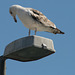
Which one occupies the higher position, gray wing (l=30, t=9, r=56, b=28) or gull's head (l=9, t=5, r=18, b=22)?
gull's head (l=9, t=5, r=18, b=22)

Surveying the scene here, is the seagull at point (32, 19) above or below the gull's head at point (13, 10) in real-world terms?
below

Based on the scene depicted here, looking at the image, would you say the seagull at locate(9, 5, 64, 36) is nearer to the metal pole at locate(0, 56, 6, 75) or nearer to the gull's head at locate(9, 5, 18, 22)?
the gull's head at locate(9, 5, 18, 22)

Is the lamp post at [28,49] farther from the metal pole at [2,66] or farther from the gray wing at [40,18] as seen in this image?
the gray wing at [40,18]

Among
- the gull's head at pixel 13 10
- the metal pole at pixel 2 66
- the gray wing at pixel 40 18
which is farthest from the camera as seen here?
the gull's head at pixel 13 10

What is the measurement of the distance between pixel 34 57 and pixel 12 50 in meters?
0.87

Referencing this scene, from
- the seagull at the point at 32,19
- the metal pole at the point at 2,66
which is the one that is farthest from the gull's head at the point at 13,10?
the metal pole at the point at 2,66

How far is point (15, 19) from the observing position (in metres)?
8.62

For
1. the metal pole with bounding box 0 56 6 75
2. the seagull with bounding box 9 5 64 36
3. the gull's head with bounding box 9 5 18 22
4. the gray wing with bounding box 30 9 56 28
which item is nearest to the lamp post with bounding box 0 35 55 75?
the metal pole with bounding box 0 56 6 75

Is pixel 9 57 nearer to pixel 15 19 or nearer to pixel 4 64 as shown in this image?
pixel 4 64

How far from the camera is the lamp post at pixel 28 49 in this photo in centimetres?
577

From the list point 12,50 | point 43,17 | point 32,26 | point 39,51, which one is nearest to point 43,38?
point 39,51

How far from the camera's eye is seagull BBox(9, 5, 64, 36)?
8086 mm

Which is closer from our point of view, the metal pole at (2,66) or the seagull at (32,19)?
the metal pole at (2,66)

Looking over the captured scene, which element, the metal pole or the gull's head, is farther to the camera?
the gull's head
